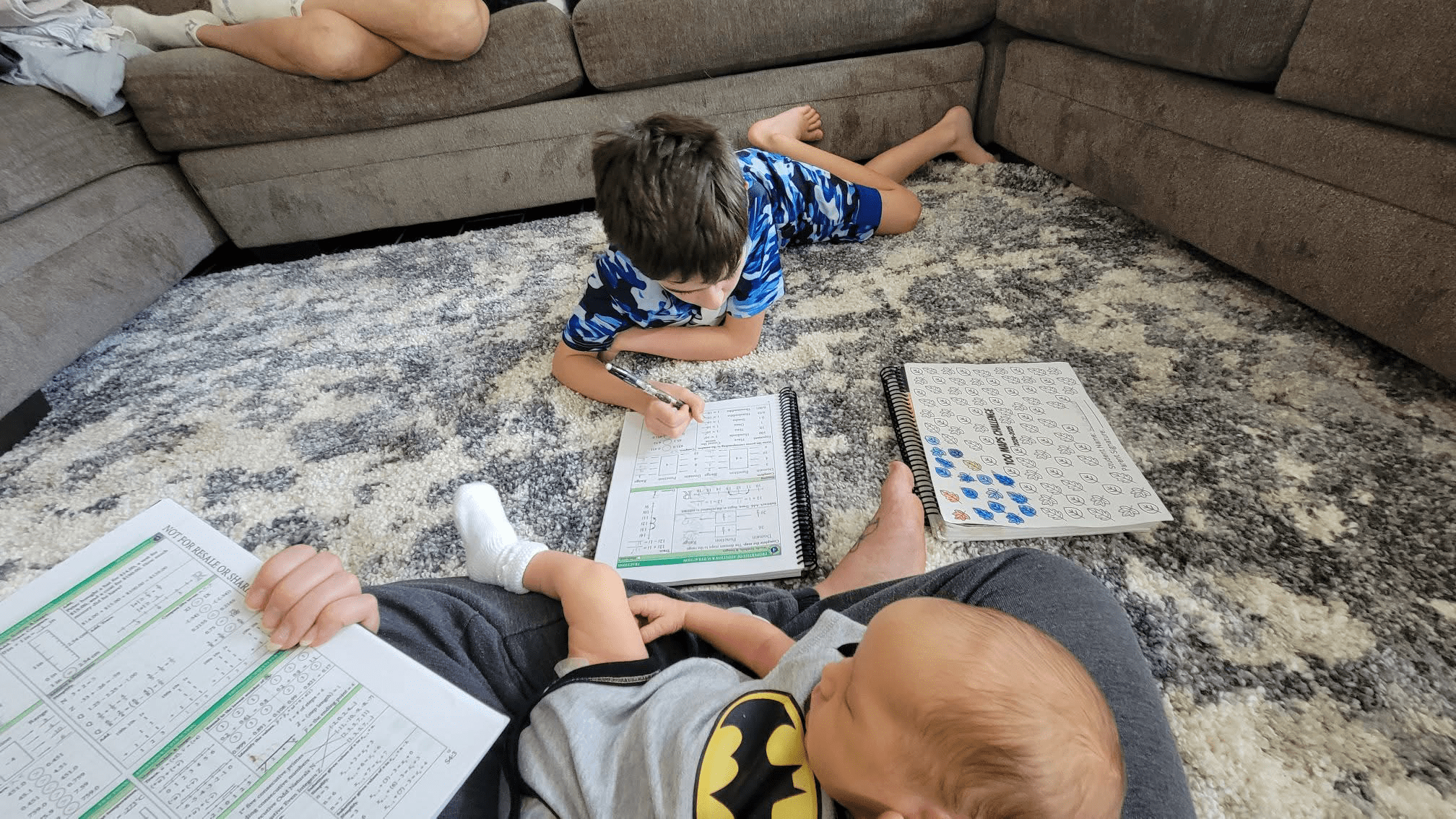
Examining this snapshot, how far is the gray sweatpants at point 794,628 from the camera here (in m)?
0.47

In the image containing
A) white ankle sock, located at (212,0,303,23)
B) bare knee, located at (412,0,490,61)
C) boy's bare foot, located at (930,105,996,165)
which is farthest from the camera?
boy's bare foot, located at (930,105,996,165)

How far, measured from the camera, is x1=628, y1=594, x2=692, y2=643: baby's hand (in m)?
0.58

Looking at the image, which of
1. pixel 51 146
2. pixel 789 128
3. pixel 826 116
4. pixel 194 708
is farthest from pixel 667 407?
pixel 51 146

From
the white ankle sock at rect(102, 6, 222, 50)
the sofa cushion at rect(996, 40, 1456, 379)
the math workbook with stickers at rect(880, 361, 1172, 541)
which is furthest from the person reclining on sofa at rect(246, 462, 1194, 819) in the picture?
the white ankle sock at rect(102, 6, 222, 50)

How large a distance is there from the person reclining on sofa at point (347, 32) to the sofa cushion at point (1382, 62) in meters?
1.38

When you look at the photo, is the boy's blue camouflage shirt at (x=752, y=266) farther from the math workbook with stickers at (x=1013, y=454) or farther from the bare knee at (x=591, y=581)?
the bare knee at (x=591, y=581)

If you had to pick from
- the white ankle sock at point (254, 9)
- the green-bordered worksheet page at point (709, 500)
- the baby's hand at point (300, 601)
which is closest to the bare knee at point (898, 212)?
the green-bordered worksheet page at point (709, 500)

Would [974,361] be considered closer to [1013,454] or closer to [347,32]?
[1013,454]

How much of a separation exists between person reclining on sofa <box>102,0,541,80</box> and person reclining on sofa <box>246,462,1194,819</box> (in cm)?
115

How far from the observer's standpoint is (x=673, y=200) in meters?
0.72

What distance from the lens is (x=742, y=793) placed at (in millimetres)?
435

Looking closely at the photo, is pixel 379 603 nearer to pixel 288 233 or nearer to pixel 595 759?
pixel 595 759

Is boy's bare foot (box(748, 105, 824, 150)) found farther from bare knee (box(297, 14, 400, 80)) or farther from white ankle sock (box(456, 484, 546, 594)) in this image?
white ankle sock (box(456, 484, 546, 594))

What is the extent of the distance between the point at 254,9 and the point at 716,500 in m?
1.53
